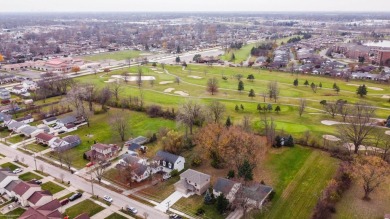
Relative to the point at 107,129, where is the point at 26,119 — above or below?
above

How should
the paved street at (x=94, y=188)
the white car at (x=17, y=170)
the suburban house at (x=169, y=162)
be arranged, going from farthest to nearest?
the suburban house at (x=169, y=162) < the white car at (x=17, y=170) < the paved street at (x=94, y=188)

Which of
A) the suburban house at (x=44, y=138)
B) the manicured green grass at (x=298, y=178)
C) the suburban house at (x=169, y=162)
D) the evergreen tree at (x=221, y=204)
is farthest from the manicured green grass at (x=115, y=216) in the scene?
the suburban house at (x=44, y=138)

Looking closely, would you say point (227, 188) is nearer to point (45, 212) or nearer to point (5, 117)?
point (45, 212)

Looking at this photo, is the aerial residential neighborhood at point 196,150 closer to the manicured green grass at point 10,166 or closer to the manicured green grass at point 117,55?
the manicured green grass at point 10,166

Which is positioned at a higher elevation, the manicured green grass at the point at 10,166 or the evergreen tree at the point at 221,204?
the evergreen tree at the point at 221,204

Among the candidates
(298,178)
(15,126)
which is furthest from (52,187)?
(298,178)

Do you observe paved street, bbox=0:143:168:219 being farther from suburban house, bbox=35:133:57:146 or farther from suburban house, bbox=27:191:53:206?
suburban house, bbox=27:191:53:206

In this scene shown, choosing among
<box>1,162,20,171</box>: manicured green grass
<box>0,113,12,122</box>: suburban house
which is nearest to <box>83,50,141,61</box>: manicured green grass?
<box>0,113,12,122</box>: suburban house

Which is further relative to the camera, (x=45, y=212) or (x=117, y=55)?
(x=117, y=55)
